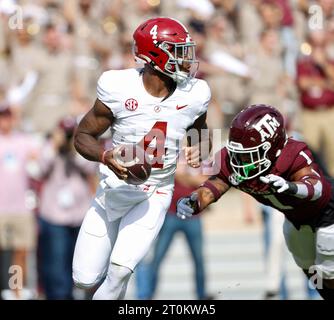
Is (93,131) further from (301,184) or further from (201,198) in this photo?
(301,184)

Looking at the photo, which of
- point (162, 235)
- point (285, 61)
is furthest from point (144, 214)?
point (285, 61)

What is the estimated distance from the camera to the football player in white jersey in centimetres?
761

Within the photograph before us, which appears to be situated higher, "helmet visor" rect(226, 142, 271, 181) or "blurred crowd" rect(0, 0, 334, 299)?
"blurred crowd" rect(0, 0, 334, 299)

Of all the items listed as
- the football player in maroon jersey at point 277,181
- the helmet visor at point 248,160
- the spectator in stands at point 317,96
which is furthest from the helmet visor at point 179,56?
the spectator in stands at point 317,96

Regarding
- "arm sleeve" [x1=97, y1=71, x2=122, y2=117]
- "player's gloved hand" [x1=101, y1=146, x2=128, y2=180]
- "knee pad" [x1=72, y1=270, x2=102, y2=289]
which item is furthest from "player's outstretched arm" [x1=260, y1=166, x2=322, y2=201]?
"knee pad" [x1=72, y1=270, x2=102, y2=289]

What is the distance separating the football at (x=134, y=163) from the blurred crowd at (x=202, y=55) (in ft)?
15.5

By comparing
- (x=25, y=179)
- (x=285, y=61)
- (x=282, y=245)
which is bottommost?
(x=282, y=245)

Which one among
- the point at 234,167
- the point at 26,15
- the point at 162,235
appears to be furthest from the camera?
the point at 26,15

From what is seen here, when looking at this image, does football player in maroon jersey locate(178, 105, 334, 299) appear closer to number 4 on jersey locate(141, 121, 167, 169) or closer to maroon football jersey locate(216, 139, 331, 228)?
maroon football jersey locate(216, 139, 331, 228)

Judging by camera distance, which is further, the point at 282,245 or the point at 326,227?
the point at 282,245

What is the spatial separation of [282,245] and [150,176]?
13.2ft

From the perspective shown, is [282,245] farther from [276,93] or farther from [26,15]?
[26,15]

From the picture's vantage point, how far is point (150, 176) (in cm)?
782

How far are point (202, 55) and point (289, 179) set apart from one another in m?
6.19
